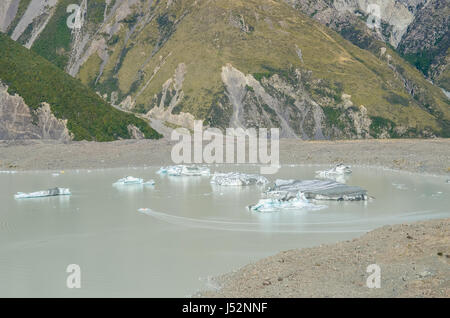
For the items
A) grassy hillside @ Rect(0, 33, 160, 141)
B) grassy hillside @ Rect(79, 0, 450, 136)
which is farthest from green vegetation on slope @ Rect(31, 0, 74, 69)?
grassy hillside @ Rect(0, 33, 160, 141)

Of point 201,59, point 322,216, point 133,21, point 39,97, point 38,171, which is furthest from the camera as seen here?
point 133,21

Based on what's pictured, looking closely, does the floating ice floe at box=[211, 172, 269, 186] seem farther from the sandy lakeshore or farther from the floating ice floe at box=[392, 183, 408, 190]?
the sandy lakeshore

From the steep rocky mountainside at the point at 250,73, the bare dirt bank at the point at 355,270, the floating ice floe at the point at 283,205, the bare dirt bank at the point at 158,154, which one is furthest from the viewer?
the steep rocky mountainside at the point at 250,73

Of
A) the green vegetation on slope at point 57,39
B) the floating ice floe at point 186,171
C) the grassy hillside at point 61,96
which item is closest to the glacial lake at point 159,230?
the floating ice floe at point 186,171

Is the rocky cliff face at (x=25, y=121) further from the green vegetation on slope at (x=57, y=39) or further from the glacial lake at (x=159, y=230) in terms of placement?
the green vegetation on slope at (x=57, y=39)
